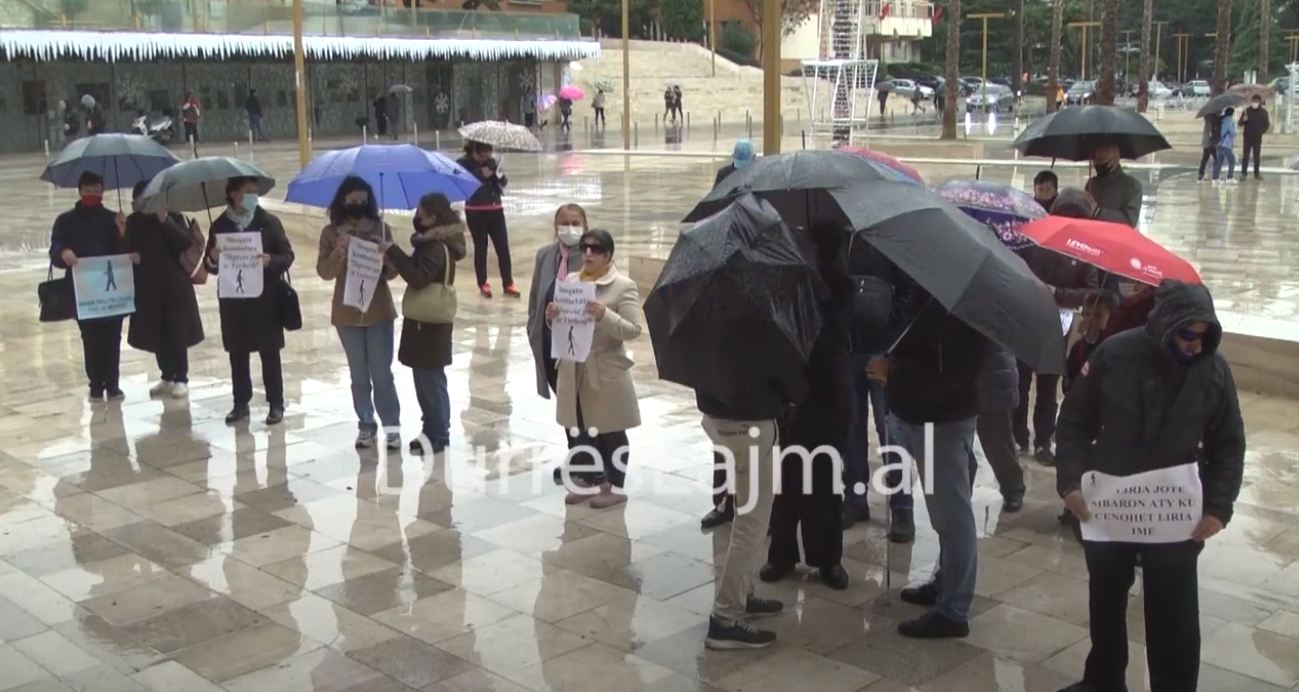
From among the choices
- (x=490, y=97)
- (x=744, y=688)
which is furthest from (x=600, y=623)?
(x=490, y=97)

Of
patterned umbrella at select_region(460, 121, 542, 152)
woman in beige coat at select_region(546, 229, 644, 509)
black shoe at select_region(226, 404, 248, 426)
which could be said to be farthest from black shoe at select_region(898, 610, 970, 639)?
patterned umbrella at select_region(460, 121, 542, 152)

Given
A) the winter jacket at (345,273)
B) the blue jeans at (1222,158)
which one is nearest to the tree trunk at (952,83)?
the blue jeans at (1222,158)

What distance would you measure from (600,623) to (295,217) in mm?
14790

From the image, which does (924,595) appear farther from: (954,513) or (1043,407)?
(1043,407)

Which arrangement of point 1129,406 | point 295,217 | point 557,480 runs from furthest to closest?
point 295,217
point 557,480
point 1129,406

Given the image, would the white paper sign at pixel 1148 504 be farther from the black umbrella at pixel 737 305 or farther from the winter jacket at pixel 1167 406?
the black umbrella at pixel 737 305

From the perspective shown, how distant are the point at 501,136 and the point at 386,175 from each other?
3.37 metres

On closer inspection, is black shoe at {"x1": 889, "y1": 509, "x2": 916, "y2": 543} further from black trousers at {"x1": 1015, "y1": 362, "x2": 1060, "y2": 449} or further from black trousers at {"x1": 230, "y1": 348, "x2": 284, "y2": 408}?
black trousers at {"x1": 230, "y1": 348, "x2": 284, "y2": 408}

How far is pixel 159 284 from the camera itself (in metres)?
9.49

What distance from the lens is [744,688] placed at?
191 inches

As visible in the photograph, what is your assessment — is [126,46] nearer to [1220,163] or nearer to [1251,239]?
[1220,163]

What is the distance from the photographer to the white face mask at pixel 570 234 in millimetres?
6961

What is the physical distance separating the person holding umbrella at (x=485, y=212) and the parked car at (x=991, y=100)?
156 ft

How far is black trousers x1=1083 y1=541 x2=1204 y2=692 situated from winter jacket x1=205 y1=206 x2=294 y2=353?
5.88m
